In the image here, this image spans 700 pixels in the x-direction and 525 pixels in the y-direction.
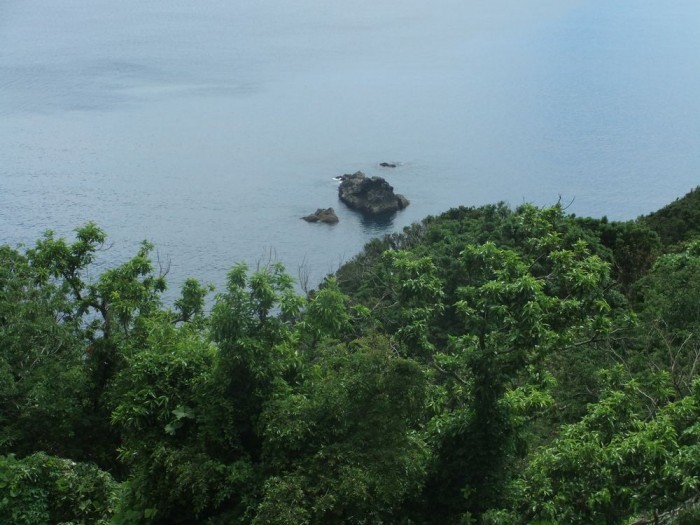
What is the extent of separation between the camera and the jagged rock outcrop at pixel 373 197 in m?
86.8

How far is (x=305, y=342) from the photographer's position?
17500 millimetres

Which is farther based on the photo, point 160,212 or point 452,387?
point 160,212

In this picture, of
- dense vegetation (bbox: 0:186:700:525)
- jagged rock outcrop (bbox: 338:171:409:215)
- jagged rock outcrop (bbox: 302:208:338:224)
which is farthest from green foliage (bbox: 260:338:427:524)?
jagged rock outcrop (bbox: 338:171:409:215)

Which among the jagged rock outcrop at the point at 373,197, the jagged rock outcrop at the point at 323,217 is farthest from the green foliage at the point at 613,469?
the jagged rock outcrop at the point at 373,197

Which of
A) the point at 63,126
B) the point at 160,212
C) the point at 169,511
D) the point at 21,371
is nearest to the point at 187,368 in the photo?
the point at 169,511

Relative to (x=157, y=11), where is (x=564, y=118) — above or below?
below

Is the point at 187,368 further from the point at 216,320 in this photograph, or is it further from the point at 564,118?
the point at 564,118

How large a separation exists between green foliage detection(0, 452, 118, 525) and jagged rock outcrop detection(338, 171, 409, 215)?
71460 millimetres

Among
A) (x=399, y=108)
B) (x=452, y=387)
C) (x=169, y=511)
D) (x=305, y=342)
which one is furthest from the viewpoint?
(x=399, y=108)

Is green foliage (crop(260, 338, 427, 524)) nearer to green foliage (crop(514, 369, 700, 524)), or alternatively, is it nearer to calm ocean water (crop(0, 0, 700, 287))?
green foliage (crop(514, 369, 700, 524))

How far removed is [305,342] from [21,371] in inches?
289

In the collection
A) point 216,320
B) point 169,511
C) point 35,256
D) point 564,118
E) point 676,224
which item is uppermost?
point 564,118

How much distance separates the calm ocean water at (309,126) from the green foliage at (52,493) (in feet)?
172

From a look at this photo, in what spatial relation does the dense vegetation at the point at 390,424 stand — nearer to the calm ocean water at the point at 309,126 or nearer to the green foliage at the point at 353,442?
the green foliage at the point at 353,442
